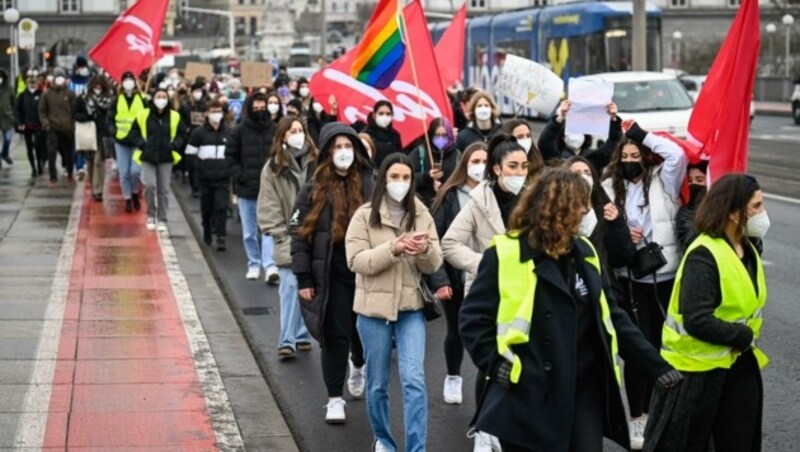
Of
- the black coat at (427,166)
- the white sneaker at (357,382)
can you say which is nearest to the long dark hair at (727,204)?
the white sneaker at (357,382)

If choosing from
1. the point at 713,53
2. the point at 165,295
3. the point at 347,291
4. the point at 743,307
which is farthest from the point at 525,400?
the point at 713,53

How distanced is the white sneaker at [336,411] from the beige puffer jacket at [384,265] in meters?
1.13

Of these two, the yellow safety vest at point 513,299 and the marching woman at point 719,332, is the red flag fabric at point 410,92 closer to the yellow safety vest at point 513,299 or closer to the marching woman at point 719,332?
the marching woman at point 719,332

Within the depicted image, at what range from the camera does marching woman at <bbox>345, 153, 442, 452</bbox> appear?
8141 mm

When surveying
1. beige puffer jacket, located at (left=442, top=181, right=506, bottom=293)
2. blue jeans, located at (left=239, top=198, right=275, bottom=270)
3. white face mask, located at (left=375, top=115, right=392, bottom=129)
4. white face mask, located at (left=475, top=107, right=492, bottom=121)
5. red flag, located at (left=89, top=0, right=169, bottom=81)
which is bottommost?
blue jeans, located at (left=239, top=198, right=275, bottom=270)

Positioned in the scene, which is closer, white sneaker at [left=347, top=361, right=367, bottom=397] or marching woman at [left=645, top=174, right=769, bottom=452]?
marching woman at [left=645, top=174, right=769, bottom=452]

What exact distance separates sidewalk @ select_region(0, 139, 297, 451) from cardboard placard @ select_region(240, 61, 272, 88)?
727 cm

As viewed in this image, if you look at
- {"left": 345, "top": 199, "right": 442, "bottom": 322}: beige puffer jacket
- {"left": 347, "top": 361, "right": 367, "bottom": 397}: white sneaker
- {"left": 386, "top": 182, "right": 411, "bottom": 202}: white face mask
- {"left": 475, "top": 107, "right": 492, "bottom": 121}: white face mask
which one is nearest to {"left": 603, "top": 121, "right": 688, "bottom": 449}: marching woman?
{"left": 345, "top": 199, "right": 442, "bottom": 322}: beige puffer jacket

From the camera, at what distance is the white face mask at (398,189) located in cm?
819

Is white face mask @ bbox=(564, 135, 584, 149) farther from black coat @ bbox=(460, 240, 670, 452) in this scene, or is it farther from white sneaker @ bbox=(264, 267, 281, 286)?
white sneaker @ bbox=(264, 267, 281, 286)

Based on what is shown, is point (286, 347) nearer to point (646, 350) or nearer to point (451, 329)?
point (451, 329)

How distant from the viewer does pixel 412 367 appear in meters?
8.01

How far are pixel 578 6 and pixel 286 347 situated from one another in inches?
1263

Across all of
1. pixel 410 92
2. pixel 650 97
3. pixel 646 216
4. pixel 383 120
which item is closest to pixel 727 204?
pixel 646 216
